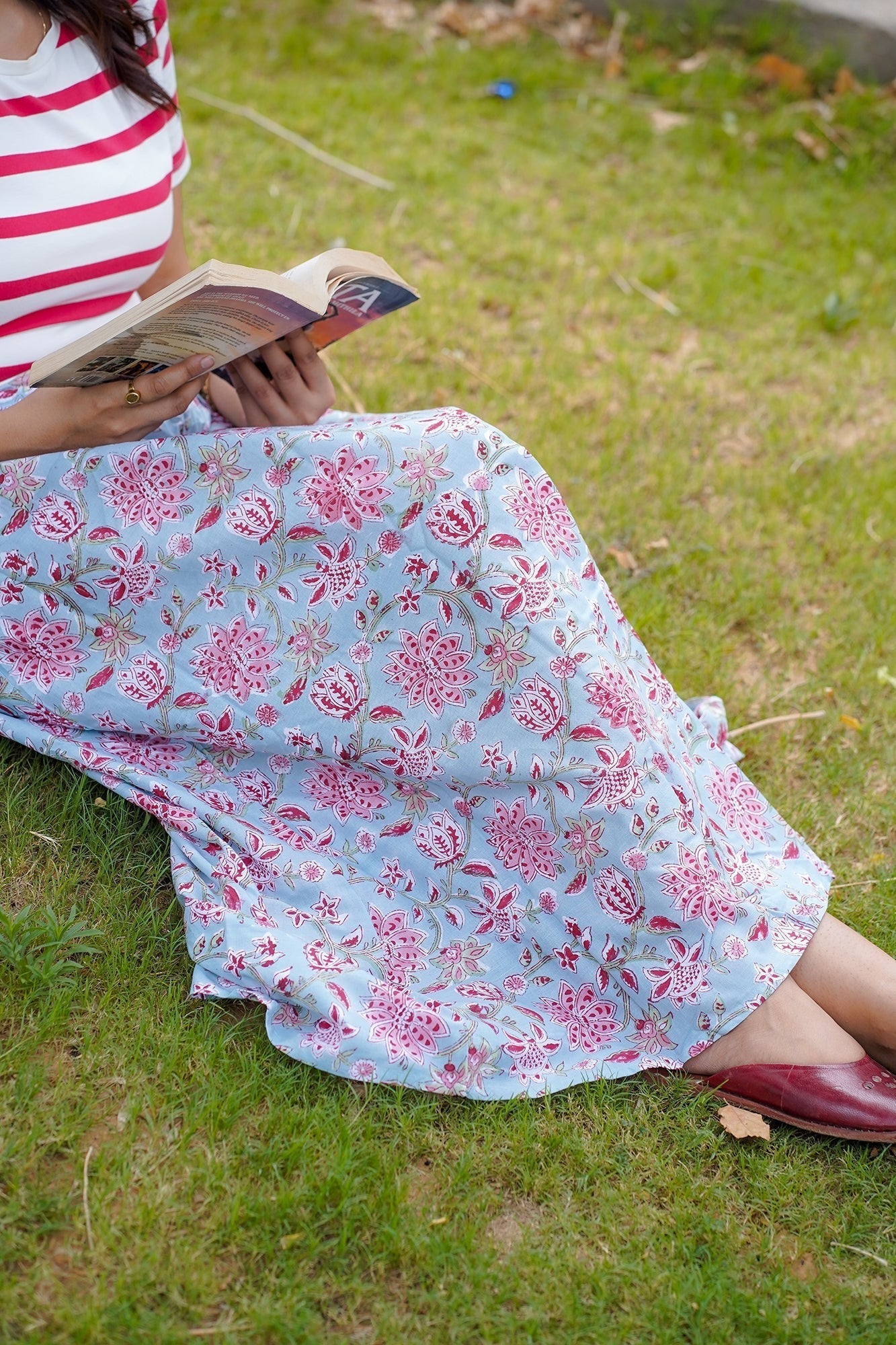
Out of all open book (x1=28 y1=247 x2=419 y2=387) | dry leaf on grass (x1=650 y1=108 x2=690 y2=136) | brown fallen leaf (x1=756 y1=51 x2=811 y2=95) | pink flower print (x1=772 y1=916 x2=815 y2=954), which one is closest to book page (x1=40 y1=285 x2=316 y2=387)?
open book (x1=28 y1=247 x2=419 y2=387)

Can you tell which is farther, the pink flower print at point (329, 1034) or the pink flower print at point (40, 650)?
the pink flower print at point (40, 650)

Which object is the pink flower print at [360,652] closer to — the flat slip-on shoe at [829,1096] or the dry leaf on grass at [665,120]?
the flat slip-on shoe at [829,1096]

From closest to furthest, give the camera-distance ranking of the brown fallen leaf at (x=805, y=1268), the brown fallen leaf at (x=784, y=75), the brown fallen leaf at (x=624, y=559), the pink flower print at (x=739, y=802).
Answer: the brown fallen leaf at (x=805, y=1268) → the pink flower print at (x=739, y=802) → the brown fallen leaf at (x=624, y=559) → the brown fallen leaf at (x=784, y=75)

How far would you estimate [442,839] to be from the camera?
1782 millimetres

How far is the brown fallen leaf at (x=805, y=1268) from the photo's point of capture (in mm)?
1603

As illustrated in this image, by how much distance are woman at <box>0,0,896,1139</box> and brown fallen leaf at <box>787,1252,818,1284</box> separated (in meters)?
0.18

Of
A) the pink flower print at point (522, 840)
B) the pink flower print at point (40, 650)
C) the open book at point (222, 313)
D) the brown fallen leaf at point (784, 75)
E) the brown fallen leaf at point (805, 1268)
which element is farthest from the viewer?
the brown fallen leaf at point (784, 75)

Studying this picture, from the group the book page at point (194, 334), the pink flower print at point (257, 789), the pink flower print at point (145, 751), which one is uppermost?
the book page at point (194, 334)

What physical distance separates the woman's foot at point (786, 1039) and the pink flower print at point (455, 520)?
2.63 ft

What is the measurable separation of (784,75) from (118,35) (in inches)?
136

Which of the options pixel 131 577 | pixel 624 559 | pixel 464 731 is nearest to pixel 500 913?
pixel 464 731

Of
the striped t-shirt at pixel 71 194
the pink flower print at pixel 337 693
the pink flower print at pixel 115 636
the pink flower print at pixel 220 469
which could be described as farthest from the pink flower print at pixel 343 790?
the striped t-shirt at pixel 71 194

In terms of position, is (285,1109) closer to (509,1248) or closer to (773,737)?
(509,1248)

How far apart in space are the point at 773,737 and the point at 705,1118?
920 mm
